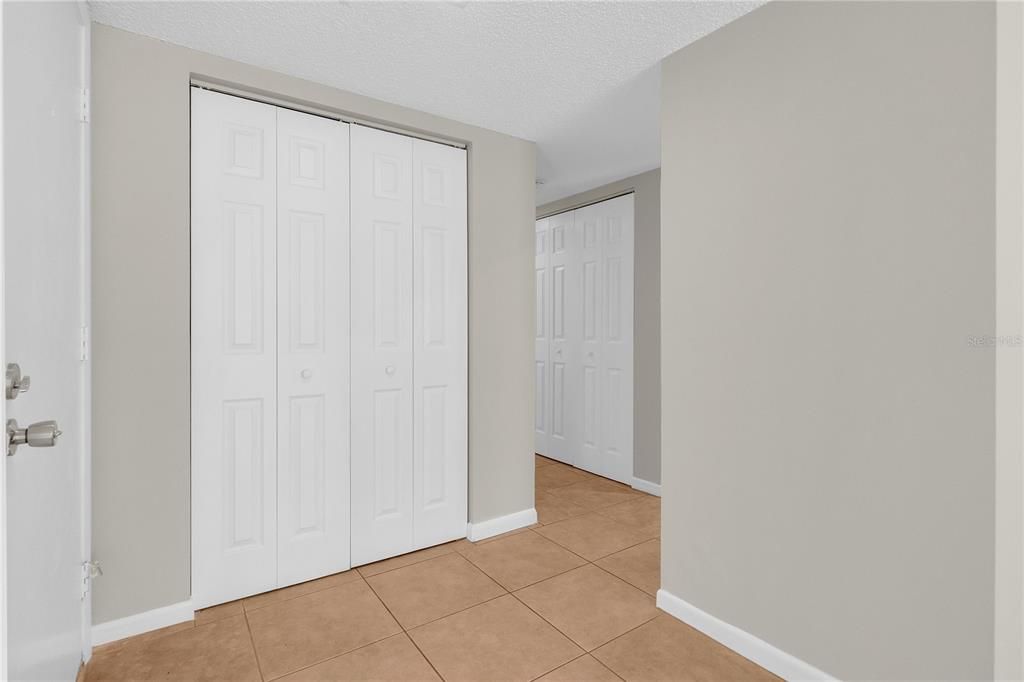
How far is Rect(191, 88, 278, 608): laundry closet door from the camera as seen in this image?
84.0 inches

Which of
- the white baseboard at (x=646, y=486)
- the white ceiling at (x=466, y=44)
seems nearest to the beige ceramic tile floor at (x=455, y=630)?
the white baseboard at (x=646, y=486)

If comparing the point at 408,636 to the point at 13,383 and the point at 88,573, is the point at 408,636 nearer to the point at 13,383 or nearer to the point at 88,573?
the point at 88,573

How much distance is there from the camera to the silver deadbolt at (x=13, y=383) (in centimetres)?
89

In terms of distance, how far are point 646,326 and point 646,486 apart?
1.22m

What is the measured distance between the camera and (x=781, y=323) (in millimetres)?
1772

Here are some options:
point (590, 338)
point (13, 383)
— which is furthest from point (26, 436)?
point (590, 338)

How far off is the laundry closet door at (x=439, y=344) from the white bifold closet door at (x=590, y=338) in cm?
160

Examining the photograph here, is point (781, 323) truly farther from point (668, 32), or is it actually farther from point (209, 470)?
point (209, 470)

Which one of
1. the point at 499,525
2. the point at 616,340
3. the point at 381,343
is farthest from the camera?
the point at 616,340

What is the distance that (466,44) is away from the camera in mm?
2047

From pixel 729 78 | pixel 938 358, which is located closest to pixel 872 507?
pixel 938 358

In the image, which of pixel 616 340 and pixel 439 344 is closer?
pixel 439 344
